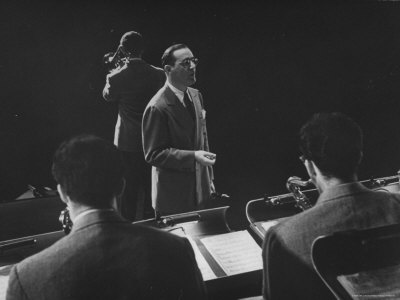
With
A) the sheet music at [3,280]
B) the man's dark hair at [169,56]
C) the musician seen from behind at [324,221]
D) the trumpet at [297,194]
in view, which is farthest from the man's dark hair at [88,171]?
the man's dark hair at [169,56]

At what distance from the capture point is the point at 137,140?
302cm

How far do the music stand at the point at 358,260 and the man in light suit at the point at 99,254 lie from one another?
47cm

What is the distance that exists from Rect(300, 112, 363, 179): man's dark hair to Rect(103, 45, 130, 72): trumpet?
61.8 inches

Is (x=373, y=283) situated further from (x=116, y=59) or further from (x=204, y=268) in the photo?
(x=116, y=59)

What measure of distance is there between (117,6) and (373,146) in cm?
279

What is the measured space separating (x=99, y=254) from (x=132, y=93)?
69.4 inches

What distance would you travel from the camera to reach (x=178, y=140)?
122 inches

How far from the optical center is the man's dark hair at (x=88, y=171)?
158 cm

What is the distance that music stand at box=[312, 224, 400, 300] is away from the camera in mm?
1432

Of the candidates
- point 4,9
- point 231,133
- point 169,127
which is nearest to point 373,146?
point 231,133

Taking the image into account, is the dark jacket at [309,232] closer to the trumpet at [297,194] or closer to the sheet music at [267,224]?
the sheet music at [267,224]

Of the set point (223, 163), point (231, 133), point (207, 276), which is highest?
point (231, 133)

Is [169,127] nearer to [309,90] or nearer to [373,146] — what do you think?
[309,90]

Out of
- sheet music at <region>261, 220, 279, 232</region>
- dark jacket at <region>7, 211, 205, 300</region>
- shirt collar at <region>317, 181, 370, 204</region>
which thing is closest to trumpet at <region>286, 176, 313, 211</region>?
sheet music at <region>261, 220, 279, 232</region>
